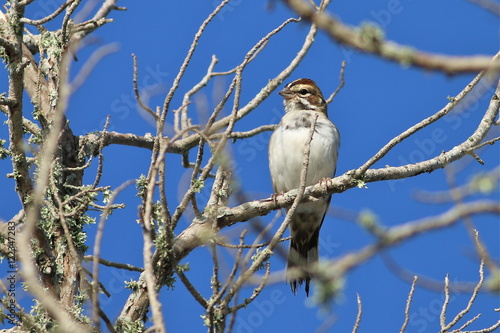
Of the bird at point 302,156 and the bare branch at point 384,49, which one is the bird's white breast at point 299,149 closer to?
the bird at point 302,156

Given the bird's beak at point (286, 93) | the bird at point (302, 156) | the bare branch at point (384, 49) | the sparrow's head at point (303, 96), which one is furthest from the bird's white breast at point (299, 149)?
the bare branch at point (384, 49)

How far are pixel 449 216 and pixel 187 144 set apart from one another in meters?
5.73

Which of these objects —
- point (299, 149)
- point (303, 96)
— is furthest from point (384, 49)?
point (303, 96)

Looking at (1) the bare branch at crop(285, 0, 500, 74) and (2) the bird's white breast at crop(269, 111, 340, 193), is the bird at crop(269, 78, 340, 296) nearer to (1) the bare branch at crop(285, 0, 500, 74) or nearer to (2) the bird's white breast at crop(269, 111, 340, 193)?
(2) the bird's white breast at crop(269, 111, 340, 193)

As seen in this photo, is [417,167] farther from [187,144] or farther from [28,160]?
[28,160]

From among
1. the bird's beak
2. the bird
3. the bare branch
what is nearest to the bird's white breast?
the bird

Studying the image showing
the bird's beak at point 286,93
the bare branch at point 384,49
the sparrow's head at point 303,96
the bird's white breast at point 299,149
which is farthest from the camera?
the bird's beak at point 286,93

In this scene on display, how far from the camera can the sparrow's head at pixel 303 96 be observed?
8664 millimetres

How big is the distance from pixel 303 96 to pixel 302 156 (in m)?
1.06

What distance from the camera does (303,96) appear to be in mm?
8734

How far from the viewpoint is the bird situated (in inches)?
315

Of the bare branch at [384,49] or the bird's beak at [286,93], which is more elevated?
the bird's beak at [286,93]

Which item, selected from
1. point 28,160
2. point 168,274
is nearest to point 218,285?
point 168,274

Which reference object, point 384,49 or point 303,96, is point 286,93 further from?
point 384,49
